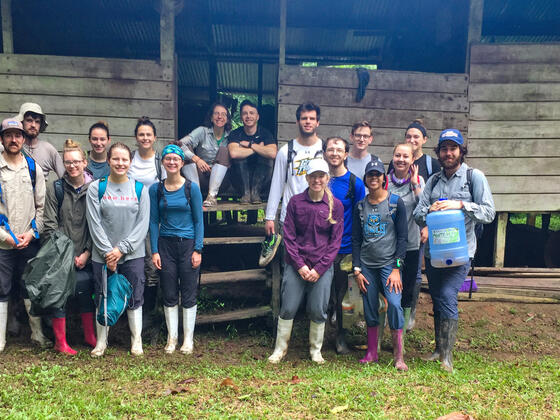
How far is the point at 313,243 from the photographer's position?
4.63m

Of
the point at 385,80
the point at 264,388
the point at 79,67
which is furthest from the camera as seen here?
the point at 385,80

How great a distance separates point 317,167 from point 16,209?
2.96 m

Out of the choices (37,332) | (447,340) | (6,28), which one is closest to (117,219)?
(37,332)

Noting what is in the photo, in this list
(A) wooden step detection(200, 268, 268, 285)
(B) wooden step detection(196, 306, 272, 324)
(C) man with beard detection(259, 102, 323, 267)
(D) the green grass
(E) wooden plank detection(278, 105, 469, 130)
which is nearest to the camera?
(D) the green grass

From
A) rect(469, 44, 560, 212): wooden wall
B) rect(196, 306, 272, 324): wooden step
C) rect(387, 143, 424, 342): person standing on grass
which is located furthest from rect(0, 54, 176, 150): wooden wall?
rect(469, 44, 560, 212): wooden wall

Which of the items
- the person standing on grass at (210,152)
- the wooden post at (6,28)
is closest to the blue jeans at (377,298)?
the person standing on grass at (210,152)

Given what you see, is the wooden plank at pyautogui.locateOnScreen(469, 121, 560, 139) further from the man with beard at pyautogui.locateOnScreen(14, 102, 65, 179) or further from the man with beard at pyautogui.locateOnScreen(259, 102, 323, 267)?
the man with beard at pyautogui.locateOnScreen(14, 102, 65, 179)

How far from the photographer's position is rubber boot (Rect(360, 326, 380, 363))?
4688 millimetres

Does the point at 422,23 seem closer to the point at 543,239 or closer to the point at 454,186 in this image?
the point at 543,239

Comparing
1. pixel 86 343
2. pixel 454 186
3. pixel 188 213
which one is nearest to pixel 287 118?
pixel 188 213

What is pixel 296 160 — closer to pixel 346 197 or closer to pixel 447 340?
pixel 346 197

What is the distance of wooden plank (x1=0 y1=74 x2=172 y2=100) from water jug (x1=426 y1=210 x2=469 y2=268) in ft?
13.5

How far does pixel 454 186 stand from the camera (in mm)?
4344

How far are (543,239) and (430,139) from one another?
3914mm
